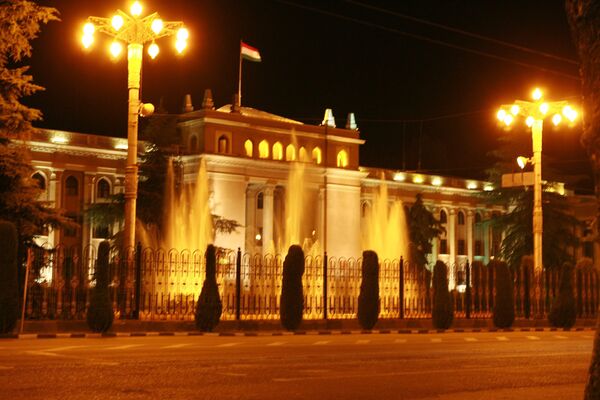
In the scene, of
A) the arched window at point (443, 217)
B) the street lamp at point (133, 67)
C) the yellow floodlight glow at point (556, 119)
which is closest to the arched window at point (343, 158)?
the arched window at point (443, 217)

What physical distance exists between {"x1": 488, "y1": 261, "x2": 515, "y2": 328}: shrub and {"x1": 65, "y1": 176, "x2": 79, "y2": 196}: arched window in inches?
1748

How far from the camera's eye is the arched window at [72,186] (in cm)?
6925

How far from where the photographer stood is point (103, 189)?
71.1m

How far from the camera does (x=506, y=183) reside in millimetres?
30812

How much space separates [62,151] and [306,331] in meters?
45.1

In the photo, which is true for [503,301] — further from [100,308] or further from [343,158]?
[343,158]

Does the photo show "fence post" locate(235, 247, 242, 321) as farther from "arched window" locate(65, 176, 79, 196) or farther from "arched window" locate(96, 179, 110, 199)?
"arched window" locate(96, 179, 110, 199)

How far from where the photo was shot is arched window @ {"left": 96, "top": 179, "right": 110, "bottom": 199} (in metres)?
70.8

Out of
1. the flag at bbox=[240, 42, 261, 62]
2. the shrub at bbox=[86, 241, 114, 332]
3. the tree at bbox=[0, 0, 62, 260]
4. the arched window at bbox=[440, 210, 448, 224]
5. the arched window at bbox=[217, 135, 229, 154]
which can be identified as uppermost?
the flag at bbox=[240, 42, 261, 62]

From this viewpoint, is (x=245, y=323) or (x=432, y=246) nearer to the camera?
(x=245, y=323)

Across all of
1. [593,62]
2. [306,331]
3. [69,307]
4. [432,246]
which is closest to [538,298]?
[306,331]

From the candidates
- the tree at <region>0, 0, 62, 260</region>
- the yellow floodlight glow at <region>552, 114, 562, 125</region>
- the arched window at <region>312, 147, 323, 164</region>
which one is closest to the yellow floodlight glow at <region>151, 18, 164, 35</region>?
the tree at <region>0, 0, 62, 260</region>

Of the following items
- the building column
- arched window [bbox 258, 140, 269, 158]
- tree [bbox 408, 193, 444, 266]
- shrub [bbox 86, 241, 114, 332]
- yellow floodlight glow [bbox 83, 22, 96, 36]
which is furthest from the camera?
tree [bbox 408, 193, 444, 266]

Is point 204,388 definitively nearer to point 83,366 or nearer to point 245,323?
point 83,366
